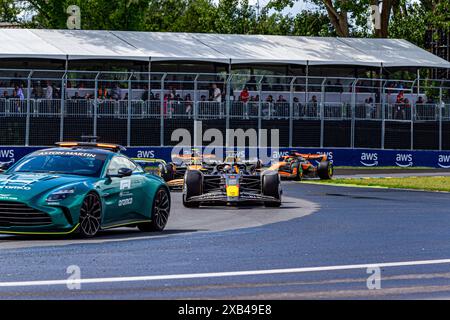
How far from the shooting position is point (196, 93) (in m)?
38.9

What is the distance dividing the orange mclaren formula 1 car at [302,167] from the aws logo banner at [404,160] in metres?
5.61

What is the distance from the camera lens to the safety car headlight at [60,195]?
15.1 m

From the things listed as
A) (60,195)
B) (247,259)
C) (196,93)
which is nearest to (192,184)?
(60,195)

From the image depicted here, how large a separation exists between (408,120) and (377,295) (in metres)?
32.6

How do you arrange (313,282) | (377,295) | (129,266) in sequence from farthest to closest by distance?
(129,266) → (313,282) → (377,295)

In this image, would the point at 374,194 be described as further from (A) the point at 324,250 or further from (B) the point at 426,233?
(A) the point at 324,250

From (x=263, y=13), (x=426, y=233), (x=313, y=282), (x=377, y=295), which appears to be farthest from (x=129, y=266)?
(x=263, y=13)

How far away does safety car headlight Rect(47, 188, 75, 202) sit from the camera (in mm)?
15078

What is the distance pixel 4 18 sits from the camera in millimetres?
77000

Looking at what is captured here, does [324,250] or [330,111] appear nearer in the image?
[324,250]

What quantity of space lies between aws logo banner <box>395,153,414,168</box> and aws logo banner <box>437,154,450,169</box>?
118 centimetres

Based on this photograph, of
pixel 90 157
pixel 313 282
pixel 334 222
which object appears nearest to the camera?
pixel 313 282

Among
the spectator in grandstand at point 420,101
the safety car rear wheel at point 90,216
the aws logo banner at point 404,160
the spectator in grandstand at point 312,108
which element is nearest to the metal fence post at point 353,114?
the spectator in grandstand at point 312,108

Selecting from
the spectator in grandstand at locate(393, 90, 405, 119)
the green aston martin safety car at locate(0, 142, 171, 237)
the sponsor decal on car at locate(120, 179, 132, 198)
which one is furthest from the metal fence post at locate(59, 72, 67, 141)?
the sponsor decal on car at locate(120, 179, 132, 198)
